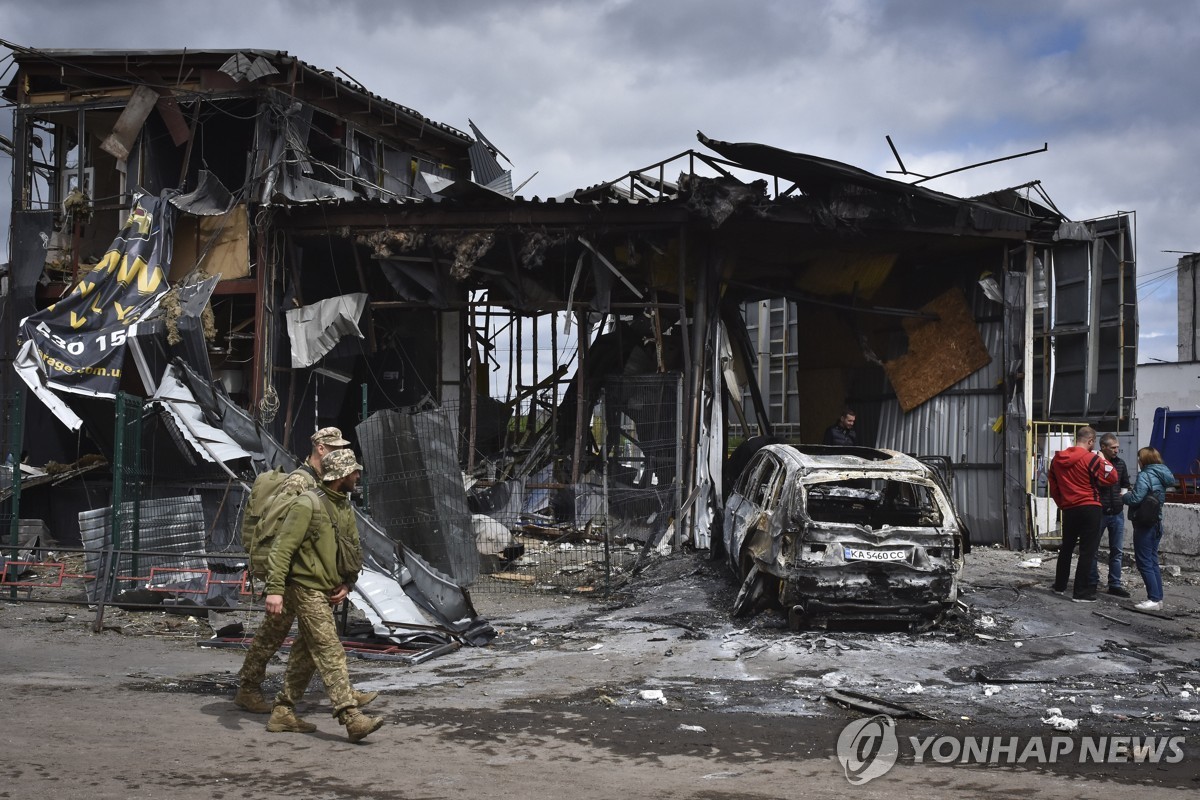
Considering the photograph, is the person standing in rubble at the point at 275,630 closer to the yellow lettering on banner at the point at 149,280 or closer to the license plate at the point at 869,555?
A: the license plate at the point at 869,555

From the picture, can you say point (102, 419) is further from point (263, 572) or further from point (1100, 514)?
point (1100, 514)

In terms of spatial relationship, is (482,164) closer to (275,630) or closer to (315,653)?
(275,630)

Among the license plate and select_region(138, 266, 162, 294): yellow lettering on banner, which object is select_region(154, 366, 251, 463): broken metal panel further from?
the license plate

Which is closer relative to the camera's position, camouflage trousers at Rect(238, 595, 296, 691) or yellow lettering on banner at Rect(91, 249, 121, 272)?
camouflage trousers at Rect(238, 595, 296, 691)

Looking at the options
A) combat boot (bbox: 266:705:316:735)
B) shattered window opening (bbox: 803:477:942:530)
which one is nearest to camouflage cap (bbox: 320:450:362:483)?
combat boot (bbox: 266:705:316:735)

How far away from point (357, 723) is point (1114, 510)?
8704 millimetres

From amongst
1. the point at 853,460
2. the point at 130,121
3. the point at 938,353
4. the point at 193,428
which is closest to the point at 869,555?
the point at 853,460

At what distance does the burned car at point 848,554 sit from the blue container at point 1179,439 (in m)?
16.5

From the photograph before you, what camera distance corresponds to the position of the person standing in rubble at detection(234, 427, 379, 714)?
628 cm

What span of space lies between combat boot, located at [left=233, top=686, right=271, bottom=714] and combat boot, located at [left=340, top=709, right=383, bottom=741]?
99 cm

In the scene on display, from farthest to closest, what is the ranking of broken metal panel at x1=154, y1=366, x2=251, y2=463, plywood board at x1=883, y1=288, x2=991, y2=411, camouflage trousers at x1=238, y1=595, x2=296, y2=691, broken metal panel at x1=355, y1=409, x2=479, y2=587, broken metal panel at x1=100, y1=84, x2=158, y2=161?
broken metal panel at x1=100, y1=84, x2=158, y2=161 → plywood board at x1=883, y1=288, x2=991, y2=411 → broken metal panel at x1=355, y1=409, x2=479, y2=587 → broken metal panel at x1=154, y1=366, x2=251, y2=463 → camouflage trousers at x1=238, y1=595, x2=296, y2=691

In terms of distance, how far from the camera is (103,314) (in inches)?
627

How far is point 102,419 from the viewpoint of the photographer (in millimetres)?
16547

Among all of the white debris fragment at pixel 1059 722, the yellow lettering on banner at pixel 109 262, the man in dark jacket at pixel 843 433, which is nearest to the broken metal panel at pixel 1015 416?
the man in dark jacket at pixel 843 433
